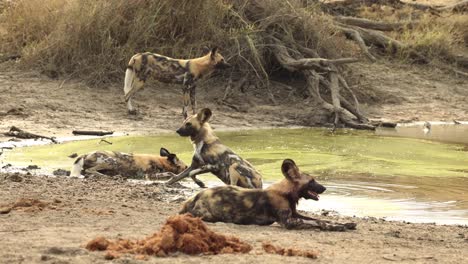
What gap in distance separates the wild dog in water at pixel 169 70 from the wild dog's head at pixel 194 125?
5.14 metres

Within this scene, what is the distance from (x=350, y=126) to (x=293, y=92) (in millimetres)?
1797

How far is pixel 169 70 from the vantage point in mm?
14461

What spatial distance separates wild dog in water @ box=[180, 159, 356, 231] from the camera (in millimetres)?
6641

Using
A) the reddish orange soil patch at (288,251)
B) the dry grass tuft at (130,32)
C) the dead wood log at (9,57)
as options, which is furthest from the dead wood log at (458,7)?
the reddish orange soil patch at (288,251)

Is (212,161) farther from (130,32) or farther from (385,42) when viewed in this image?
(385,42)

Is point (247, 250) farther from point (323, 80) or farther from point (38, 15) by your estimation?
point (38, 15)

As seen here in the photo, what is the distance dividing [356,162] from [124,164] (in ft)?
8.58

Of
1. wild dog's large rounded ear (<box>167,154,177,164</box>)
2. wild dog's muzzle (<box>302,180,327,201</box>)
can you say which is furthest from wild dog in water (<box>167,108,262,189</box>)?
wild dog's muzzle (<box>302,180,327,201</box>)

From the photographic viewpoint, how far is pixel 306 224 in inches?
260

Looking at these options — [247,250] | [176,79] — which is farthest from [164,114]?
Result: [247,250]

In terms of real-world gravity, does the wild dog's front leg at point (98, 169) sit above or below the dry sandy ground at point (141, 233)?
below

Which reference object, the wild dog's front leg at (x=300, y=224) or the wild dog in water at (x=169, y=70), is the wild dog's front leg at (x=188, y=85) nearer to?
the wild dog in water at (x=169, y=70)

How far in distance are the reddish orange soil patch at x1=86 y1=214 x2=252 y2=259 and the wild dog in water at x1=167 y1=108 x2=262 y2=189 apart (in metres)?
2.53

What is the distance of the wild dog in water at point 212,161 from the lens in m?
8.27
